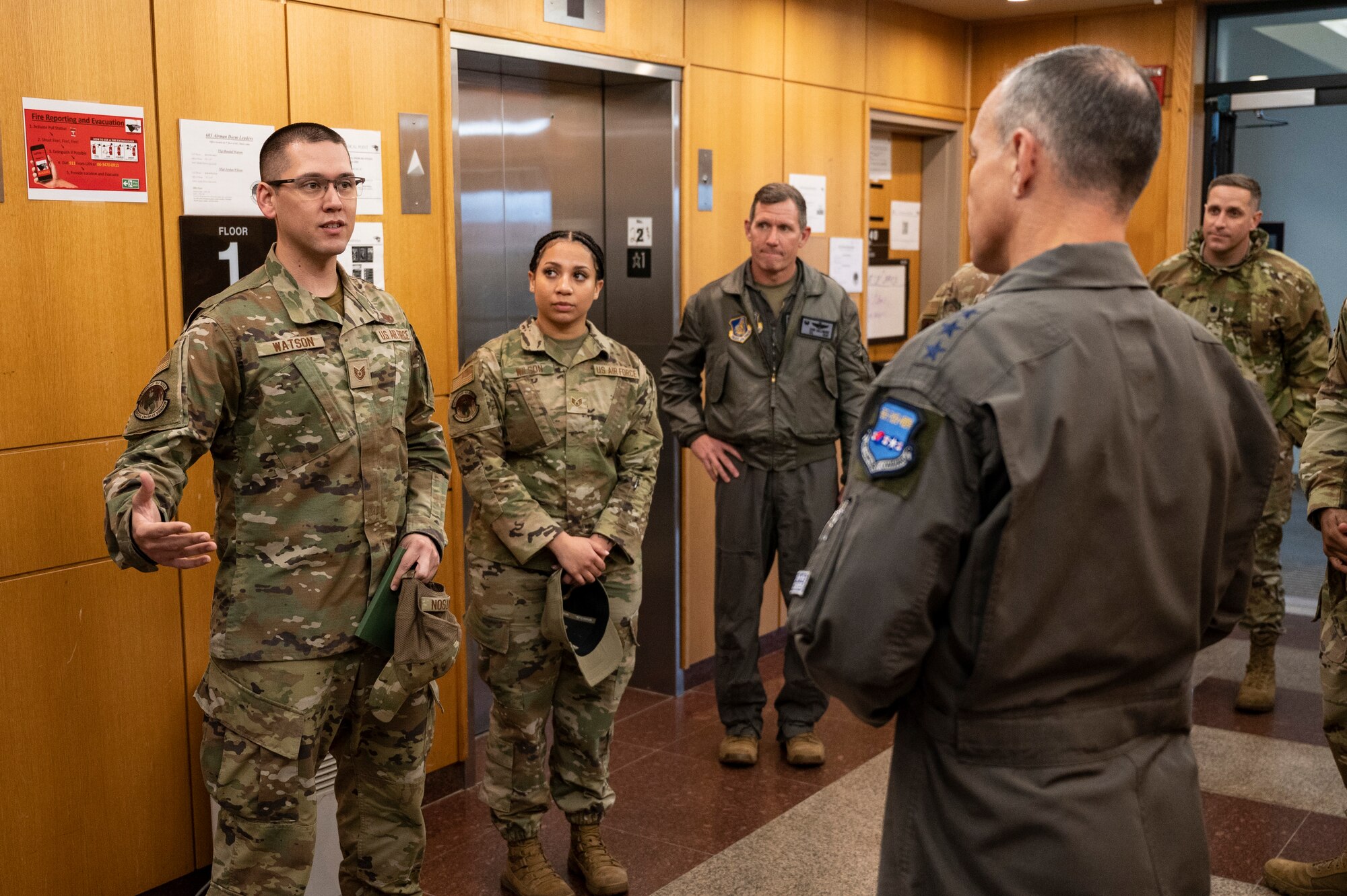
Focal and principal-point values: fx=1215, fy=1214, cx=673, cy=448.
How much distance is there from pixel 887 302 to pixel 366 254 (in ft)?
12.1

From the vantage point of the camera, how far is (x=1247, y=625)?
491 cm

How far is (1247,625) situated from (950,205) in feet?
9.84

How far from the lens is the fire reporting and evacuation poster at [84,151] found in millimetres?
2893

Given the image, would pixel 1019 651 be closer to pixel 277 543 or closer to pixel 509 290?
pixel 277 543

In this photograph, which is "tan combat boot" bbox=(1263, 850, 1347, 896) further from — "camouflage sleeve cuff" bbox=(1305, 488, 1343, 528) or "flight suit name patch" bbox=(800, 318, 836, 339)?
"flight suit name patch" bbox=(800, 318, 836, 339)

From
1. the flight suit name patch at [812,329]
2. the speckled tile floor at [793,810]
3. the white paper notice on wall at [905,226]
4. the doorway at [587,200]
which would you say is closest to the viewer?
the speckled tile floor at [793,810]

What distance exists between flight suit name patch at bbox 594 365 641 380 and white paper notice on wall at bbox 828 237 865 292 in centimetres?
259

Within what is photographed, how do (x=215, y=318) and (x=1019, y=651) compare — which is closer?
(x=1019, y=651)

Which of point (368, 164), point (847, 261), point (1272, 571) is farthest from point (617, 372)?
point (1272, 571)

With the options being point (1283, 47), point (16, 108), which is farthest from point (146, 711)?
point (1283, 47)

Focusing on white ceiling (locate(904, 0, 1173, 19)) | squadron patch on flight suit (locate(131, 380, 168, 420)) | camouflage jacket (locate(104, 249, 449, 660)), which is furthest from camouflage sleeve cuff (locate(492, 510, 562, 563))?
white ceiling (locate(904, 0, 1173, 19))

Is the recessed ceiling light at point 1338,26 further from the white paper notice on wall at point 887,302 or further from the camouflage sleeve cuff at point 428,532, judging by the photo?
the camouflage sleeve cuff at point 428,532

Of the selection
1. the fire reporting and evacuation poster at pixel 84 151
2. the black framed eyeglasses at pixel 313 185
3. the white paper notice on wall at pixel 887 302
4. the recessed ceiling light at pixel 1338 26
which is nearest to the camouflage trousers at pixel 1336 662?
A: the black framed eyeglasses at pixel 313 185

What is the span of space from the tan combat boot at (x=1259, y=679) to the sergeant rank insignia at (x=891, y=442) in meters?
3.97
